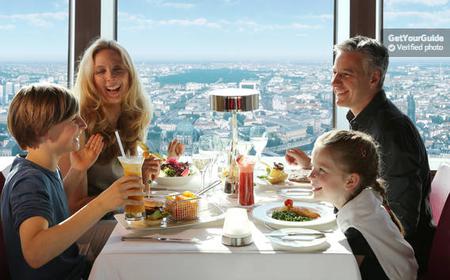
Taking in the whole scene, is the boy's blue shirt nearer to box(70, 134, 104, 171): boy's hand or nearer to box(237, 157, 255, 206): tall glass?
box(70, 134, 104, 171): boy's hand

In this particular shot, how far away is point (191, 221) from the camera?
1.92 metres

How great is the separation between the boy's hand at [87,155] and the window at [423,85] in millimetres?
2225

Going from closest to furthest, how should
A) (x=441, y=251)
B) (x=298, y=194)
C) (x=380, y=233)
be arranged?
→ (x=380, y=233), (x=441, y=251), (x=298, y=194)

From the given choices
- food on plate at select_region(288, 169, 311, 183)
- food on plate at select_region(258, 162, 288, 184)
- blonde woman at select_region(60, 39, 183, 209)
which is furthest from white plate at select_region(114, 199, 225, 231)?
blonde woman at select_region(60, 39, 183, 209)

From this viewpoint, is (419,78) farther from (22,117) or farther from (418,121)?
(22,117)

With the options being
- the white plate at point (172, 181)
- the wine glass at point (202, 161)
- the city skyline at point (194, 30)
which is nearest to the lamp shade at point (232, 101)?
the wine glass at point (202, 161)

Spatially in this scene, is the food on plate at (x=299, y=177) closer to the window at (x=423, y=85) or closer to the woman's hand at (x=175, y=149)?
the woman's hand at (x=175, y=149)

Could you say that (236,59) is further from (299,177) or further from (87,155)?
(87,155)

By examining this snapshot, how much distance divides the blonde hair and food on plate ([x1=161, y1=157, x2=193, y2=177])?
0.90 ft

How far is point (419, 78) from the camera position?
379cm

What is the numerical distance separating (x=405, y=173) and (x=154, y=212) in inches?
40.3

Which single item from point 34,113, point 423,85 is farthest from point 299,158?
point 423,85

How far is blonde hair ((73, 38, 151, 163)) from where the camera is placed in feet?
9.18

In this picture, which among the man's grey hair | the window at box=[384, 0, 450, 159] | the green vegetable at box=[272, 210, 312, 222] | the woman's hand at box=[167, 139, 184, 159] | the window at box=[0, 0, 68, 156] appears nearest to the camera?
the green vegetable at box=[272, 210, 312, 222]
